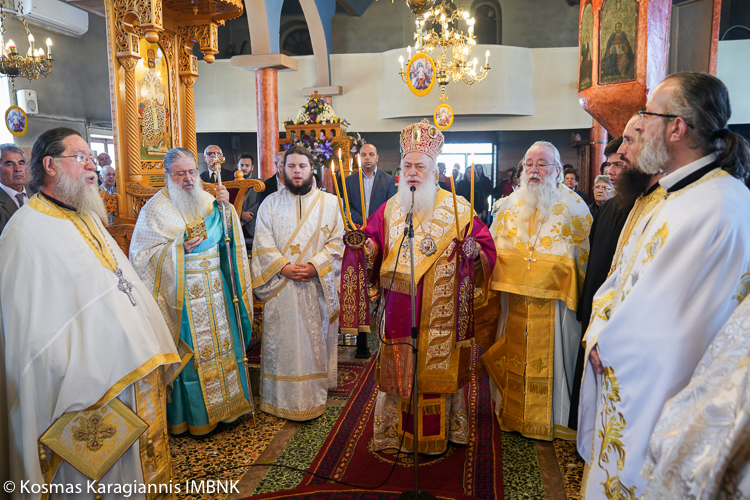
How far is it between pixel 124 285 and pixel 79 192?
46cm

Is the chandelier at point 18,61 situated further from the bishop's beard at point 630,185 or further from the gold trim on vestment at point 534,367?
the bishop's beard at point 630,185

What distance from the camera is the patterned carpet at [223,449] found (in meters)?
3.10

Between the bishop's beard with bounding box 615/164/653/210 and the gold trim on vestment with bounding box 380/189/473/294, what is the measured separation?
842 mm

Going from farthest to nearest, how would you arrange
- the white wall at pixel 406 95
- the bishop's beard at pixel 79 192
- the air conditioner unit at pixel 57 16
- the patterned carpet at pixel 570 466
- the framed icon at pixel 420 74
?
1. the white wall at pixel 406 95
2. the air conditioner unit at pixel 57 16
3. the framed icon at pixel 420 74
4. the patterned carpet at pixel 570 466
5. the bishop's beard at pixel 79 192

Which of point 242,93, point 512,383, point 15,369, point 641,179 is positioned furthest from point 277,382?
point 242,93

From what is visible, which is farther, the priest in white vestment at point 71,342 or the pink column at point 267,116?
the pink column at point 267,116

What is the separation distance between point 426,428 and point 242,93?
40.8 ft

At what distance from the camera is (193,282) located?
11.6 ft

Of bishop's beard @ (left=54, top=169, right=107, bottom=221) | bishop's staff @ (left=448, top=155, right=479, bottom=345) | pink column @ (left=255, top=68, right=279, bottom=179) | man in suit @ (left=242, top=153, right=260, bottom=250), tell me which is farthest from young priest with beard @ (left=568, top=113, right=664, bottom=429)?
pink column @ (left=255, top=68, right=279, bottom=179)

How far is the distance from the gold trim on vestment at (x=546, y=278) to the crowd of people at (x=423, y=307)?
0.01 meters

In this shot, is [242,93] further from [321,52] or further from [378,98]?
[378,98]

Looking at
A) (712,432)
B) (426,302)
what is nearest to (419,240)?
(426,302)

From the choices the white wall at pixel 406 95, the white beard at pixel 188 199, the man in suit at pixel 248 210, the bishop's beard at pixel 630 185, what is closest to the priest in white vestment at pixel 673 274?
the bishop's beard at pixel 630 185

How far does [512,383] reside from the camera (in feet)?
11.9
